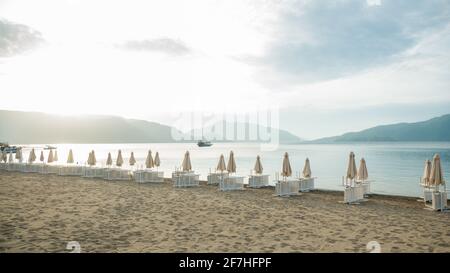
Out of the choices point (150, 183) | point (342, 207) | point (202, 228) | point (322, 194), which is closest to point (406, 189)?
point (322, 194)

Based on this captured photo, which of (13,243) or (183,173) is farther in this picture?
(183,173)

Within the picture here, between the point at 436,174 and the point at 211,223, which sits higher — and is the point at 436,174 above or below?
above

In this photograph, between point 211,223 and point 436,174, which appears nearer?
point 211,223

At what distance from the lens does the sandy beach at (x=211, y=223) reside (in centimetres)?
702

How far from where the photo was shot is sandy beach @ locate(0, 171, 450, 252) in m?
7.02

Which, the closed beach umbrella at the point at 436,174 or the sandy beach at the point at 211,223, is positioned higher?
the closed beach umbrella at the point at 436,174

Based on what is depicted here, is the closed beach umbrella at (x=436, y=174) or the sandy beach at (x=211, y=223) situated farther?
the closed beach umbrella at (x=436, y=174)

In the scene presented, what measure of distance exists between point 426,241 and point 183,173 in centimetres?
1328

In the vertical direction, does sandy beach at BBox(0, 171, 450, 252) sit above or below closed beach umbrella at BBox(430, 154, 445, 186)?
below

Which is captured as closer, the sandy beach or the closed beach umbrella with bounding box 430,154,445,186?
the sandy beach

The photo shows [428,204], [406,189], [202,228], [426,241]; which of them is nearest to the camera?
[426,241]

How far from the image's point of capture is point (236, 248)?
6.81 m

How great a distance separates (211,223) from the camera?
9141 millimetres
